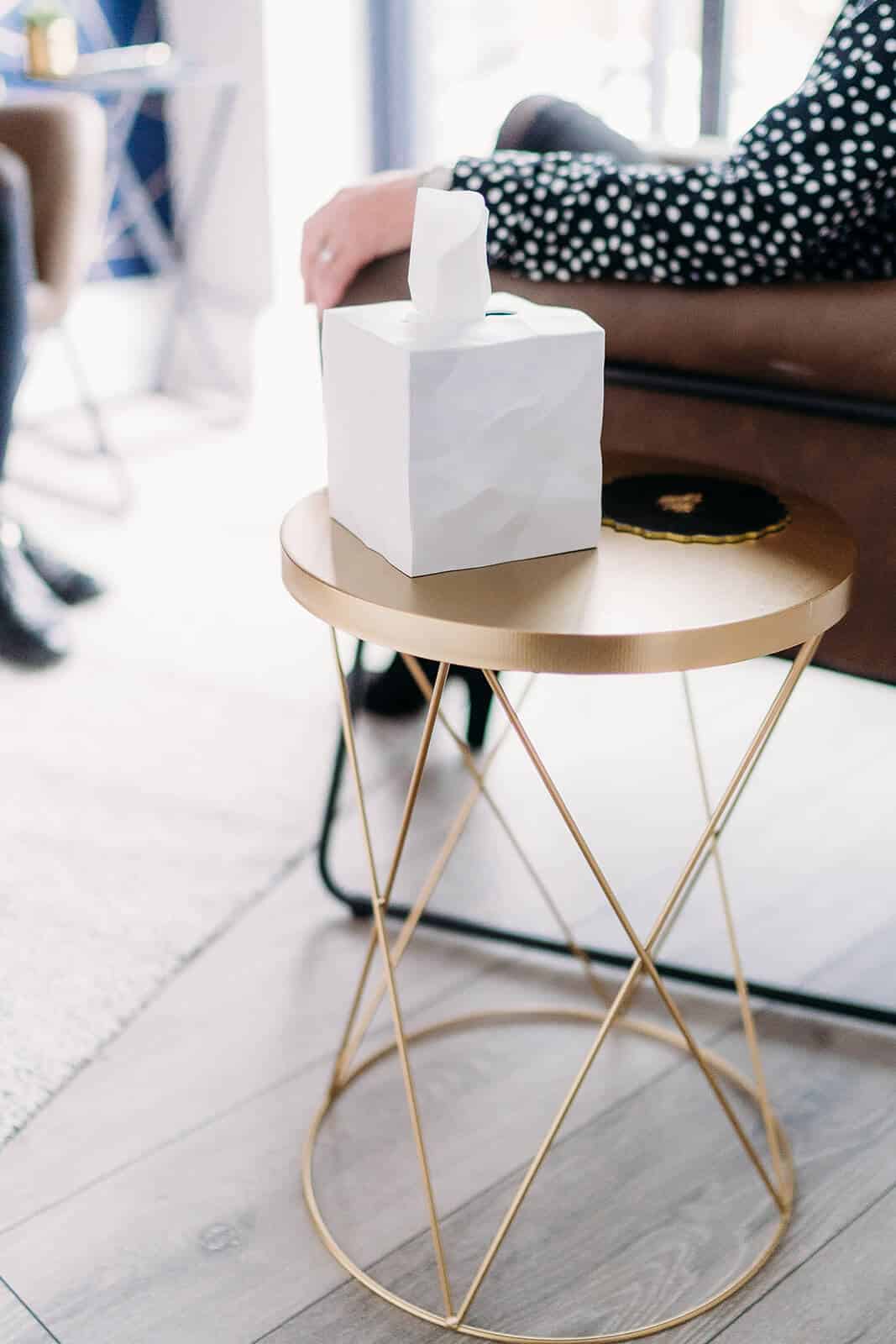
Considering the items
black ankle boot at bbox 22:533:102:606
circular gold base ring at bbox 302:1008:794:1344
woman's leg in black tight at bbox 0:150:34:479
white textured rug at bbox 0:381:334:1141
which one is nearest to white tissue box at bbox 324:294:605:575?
circular gold base ring at bbox 302:1008:794:1344

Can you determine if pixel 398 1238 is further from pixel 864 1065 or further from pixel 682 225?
pixel 682 225

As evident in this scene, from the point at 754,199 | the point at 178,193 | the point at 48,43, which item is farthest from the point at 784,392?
the point at 178,193

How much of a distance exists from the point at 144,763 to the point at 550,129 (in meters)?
0.89

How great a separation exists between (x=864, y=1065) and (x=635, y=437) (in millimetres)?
587

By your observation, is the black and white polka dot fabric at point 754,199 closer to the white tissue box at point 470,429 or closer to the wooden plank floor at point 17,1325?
the white tissue box at point 470,429

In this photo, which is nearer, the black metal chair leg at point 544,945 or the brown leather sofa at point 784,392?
the brown leather sofa at point 784,392

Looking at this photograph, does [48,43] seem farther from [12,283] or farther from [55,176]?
[12,283]

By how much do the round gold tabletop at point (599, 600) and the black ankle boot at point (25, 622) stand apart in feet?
3.80

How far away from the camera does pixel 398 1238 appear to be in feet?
3.33

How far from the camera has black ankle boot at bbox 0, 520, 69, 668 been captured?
6.66ft

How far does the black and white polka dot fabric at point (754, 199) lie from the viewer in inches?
44.2

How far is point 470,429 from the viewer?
85 centimetres

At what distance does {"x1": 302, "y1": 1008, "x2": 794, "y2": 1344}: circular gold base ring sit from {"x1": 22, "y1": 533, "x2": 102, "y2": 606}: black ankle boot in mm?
1244

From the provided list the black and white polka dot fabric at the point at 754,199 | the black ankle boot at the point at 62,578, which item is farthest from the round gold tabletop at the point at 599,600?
the black ankle boot at the point at 62,578
